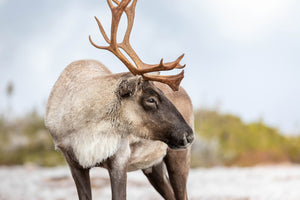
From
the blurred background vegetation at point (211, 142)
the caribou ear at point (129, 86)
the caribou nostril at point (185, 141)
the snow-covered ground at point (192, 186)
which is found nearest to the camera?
the caribou ear at point (129, 86)

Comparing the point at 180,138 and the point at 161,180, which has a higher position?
the point at 180,138

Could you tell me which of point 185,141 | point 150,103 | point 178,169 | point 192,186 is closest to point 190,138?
point 185,141

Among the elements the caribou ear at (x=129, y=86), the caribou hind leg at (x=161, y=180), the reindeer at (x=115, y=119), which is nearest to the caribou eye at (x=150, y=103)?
the reindeer at (x=115, y=119)

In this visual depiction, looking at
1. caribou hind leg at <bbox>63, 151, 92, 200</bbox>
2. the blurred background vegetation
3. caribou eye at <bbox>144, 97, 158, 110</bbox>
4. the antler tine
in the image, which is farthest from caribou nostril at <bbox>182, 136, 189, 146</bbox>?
the blurred background vegetation

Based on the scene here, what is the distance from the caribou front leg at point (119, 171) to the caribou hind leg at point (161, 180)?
115 cm

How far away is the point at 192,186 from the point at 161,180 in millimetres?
4291

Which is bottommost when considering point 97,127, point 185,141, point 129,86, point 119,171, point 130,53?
point 119,171

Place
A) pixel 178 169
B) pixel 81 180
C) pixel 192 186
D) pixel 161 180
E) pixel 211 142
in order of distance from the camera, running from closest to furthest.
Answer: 1. pixel 81 180
2. pixel 178 169
3. pixel 161 180
4. pixel 192 186
5. pixel 211 142

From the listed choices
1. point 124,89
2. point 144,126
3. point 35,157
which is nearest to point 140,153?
point 144,126

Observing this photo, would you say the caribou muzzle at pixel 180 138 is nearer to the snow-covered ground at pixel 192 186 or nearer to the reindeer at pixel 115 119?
the reindeer at pixel 115 119

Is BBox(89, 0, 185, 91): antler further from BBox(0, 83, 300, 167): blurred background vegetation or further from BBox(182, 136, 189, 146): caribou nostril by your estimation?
BBox(0, 83, 300, 167): blurred background vegetation

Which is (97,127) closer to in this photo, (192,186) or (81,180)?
(81,180)

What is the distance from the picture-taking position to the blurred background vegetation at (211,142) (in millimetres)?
14688

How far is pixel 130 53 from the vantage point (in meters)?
4.61
